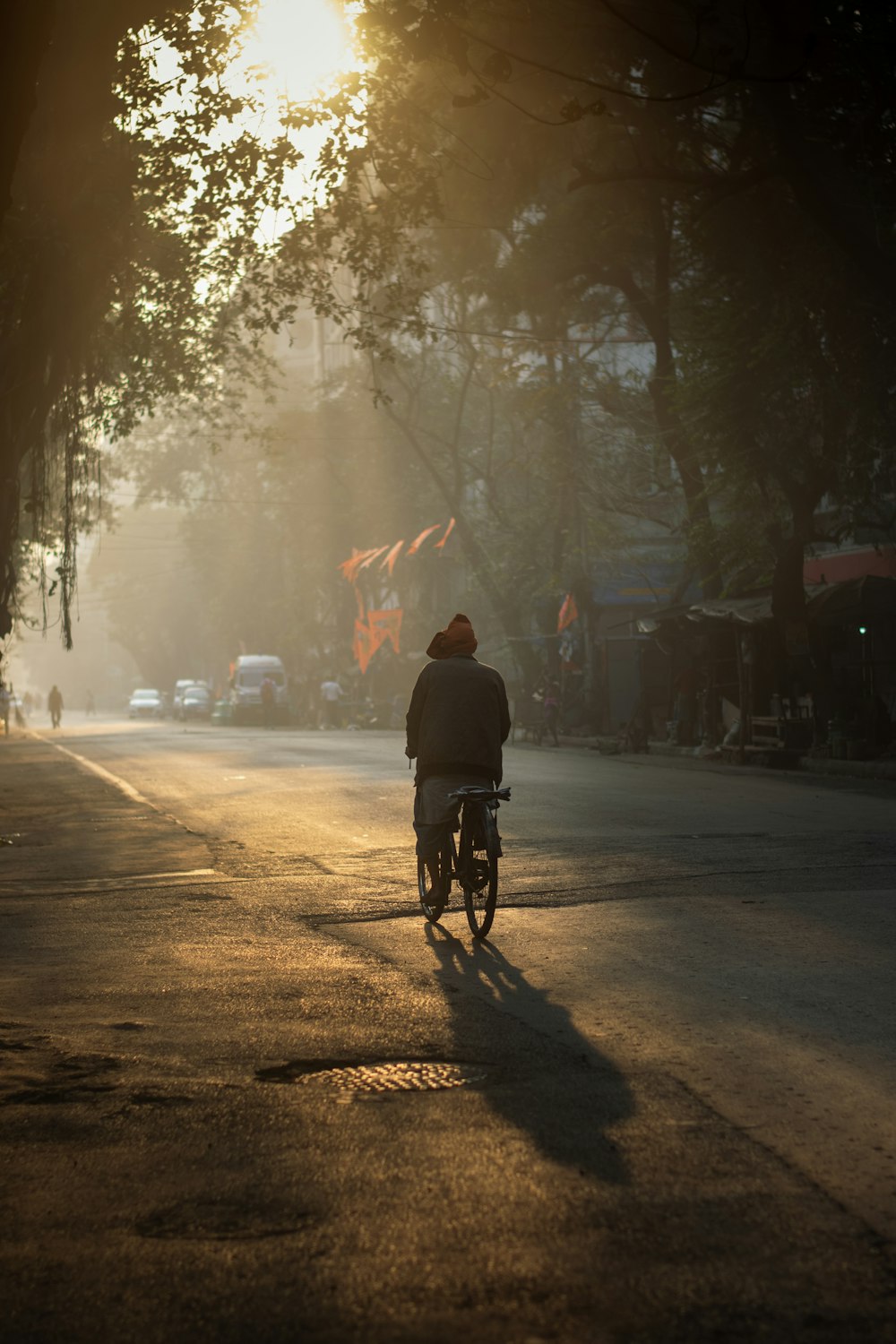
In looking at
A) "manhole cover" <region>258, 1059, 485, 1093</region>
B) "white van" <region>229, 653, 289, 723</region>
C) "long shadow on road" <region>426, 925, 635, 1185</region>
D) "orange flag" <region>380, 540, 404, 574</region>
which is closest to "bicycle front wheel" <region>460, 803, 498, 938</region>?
"long shadow on road" <region>426, 925, 635, 1185</region>

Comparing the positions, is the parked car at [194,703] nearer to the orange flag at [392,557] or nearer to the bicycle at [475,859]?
the orange flag at [392,557]

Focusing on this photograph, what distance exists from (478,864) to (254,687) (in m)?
56.5

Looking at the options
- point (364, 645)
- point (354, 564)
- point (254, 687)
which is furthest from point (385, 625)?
point (254, 687)

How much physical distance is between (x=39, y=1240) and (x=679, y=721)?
2825 cm

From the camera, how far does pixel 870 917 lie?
9.07 metres

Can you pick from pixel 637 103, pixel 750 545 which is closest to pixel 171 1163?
pixel 637 103

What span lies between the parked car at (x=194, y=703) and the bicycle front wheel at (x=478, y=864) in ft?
224

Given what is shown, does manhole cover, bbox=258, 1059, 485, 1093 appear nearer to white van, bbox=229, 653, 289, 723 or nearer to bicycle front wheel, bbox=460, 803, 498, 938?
bicycle front wheel, bbox=460, 803, 498, 938

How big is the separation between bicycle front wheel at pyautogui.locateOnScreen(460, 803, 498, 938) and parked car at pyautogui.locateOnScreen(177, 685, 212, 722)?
68.2 m

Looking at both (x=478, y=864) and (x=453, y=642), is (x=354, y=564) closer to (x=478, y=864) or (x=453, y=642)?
(x=453, y=642)

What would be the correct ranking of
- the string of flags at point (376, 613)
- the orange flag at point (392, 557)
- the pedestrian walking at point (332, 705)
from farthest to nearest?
the pedestrian walking at point (332, 705), the string of flags at point (376, 613), the orange flag at point (392, 557)

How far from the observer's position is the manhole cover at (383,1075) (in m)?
5.33

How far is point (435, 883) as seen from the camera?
911cm

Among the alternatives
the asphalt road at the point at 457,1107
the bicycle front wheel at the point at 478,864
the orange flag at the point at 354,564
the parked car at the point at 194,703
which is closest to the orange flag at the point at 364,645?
the orange flag at the point at 354,564
